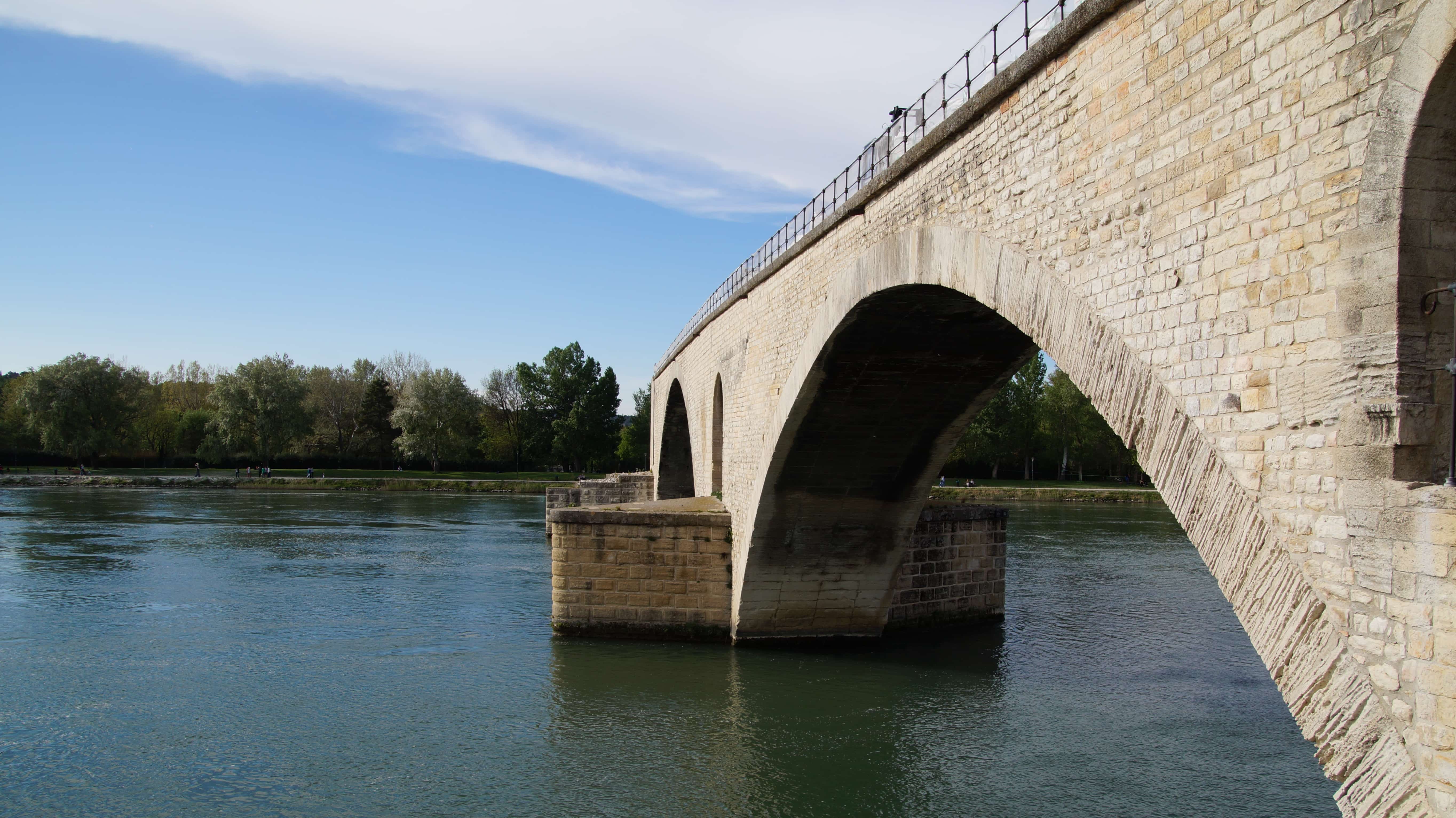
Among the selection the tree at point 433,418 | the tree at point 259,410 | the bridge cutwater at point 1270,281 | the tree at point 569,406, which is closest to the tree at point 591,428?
the tree at point 569,406

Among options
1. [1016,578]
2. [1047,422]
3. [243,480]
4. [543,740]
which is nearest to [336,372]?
[243,480]

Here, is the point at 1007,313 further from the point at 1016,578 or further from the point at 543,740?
the point at 1016,578

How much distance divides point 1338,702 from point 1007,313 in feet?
11.6

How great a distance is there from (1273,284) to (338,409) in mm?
65236

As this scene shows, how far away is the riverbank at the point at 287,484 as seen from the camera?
49344mm

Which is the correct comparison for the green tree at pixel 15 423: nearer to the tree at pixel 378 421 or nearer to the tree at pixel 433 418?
the tree at pixel 378 421

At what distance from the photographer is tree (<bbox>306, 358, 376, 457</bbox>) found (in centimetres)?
6341

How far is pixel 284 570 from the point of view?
2167cm

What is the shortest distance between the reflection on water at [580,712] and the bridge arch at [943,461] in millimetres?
1217

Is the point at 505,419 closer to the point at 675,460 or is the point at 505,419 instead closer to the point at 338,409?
the point at 338,409

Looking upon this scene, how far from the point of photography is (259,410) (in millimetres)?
55781

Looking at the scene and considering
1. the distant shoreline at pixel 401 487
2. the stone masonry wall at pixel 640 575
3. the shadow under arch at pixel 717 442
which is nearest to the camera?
the stone masonry wall at pixel 640 575

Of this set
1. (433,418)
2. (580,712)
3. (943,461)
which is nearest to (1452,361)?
(580,712)

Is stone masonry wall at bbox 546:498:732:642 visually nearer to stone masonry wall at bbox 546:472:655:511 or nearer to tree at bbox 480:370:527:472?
stone masonry wall at bbox 546:472:655:511
